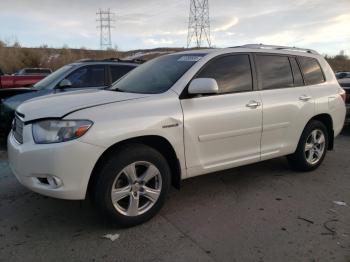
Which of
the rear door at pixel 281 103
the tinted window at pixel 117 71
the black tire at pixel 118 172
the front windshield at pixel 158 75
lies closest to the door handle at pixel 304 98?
the rear door at pixel 281 103

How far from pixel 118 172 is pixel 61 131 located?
0.63 metres

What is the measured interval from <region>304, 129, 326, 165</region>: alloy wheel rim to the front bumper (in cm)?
333

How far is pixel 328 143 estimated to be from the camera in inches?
223

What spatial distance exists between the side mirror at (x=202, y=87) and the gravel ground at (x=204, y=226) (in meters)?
1.29

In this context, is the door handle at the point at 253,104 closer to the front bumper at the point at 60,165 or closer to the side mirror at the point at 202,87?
the side mirror at the point at 202,87

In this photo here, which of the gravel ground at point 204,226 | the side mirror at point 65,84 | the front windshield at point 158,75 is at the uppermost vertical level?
the front windshield at point 158,75

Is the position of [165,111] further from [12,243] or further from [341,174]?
[341,174]

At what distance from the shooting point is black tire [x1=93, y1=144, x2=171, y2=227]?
3.32 meters

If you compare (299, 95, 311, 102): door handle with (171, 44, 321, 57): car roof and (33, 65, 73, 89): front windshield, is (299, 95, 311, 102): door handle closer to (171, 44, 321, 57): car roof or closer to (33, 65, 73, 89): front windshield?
(171, 44, 321, 57): car roof

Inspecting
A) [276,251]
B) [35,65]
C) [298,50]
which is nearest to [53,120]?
[276,251]

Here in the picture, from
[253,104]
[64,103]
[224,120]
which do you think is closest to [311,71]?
[253,104]

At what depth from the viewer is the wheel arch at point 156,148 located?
3373 mm

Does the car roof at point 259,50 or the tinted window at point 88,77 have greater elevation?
the car roof at point 259,50

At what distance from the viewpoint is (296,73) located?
16.9 ft
